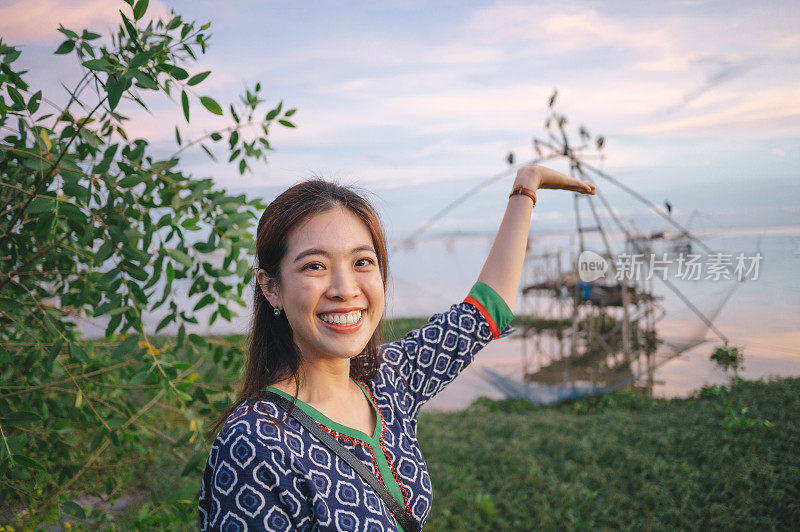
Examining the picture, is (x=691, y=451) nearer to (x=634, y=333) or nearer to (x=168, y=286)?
(x=168, y=286)

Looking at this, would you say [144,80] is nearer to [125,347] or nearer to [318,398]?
[125,347]

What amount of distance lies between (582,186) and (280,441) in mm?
1220

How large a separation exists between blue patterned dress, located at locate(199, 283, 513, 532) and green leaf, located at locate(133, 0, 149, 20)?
3.14 feet

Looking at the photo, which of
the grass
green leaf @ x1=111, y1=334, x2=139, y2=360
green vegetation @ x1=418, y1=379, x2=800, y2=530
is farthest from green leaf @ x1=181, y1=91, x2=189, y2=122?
green vegetation @ x1=418, y1=379, x2=800, y2=530

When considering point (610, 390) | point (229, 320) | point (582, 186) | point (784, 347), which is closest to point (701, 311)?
point (784, 347)

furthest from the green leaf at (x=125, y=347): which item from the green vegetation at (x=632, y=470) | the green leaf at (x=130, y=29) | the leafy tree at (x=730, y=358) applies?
the leafy tree at (x=730, y=358)

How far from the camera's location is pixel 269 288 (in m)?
1.25

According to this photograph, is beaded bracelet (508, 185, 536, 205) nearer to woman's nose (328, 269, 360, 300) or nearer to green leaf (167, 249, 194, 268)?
woman's nose (328, 269, 360, 300)

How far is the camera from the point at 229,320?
1725 mm

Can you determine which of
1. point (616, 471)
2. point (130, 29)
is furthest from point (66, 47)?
point (616, 471)

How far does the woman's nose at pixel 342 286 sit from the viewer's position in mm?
1142

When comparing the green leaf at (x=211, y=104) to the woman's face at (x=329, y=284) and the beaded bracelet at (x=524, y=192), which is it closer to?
the woman's face at (x=329, y=284)

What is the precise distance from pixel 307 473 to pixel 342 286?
380 mm

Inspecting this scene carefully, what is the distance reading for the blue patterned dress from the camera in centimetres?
98
